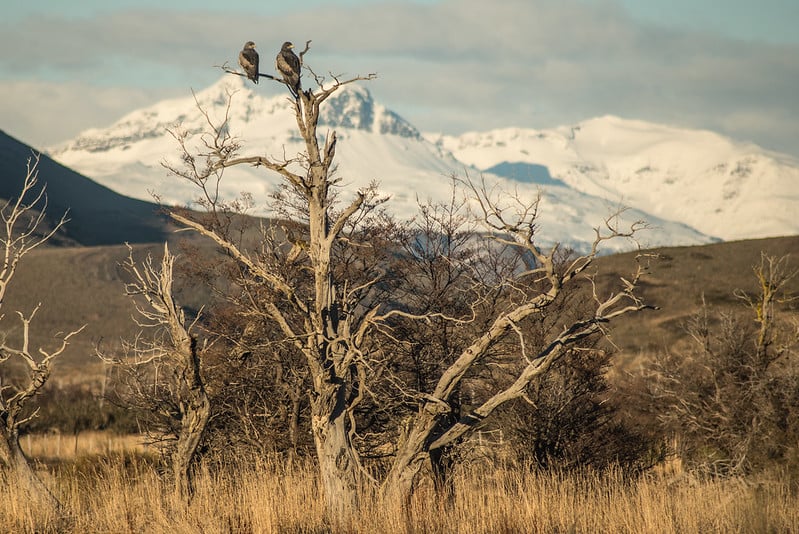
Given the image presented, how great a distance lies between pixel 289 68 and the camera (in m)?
11.5

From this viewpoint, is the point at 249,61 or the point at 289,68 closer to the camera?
the point at 289,68

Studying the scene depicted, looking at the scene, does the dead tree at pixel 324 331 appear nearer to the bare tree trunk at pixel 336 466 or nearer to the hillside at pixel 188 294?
the bare tree trunk at pixel 336 466

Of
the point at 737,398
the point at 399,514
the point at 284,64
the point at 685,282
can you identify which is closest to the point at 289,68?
the point at 284,64

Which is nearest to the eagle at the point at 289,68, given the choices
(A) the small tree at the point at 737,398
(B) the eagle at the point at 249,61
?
(B) the eagle at the point at 249,61

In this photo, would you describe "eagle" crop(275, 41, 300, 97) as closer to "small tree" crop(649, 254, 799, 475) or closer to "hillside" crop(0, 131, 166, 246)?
"small tree" crop(649, 254, 799, 475)

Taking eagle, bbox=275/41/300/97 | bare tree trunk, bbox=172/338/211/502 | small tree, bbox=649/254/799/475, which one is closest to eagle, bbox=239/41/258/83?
eagle, bbox=275/41/300/97

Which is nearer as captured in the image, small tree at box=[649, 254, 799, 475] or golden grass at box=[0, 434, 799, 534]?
golden grass at box=[0, 434, 799, 534]

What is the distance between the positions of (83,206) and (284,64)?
488ft

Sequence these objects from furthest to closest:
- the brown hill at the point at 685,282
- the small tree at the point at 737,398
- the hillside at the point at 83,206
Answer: the hillside at the point at 83,206, the brown hill at the point at 685,282, the small tree at the point at 737,398

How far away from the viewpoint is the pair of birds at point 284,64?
11453 mm

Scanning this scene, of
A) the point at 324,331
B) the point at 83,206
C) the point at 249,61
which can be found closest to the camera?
the point at 324,331

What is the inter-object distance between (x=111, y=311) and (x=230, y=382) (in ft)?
264

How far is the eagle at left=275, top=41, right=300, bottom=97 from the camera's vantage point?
450 inches

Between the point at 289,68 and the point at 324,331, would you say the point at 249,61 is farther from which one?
the point at 324,331
